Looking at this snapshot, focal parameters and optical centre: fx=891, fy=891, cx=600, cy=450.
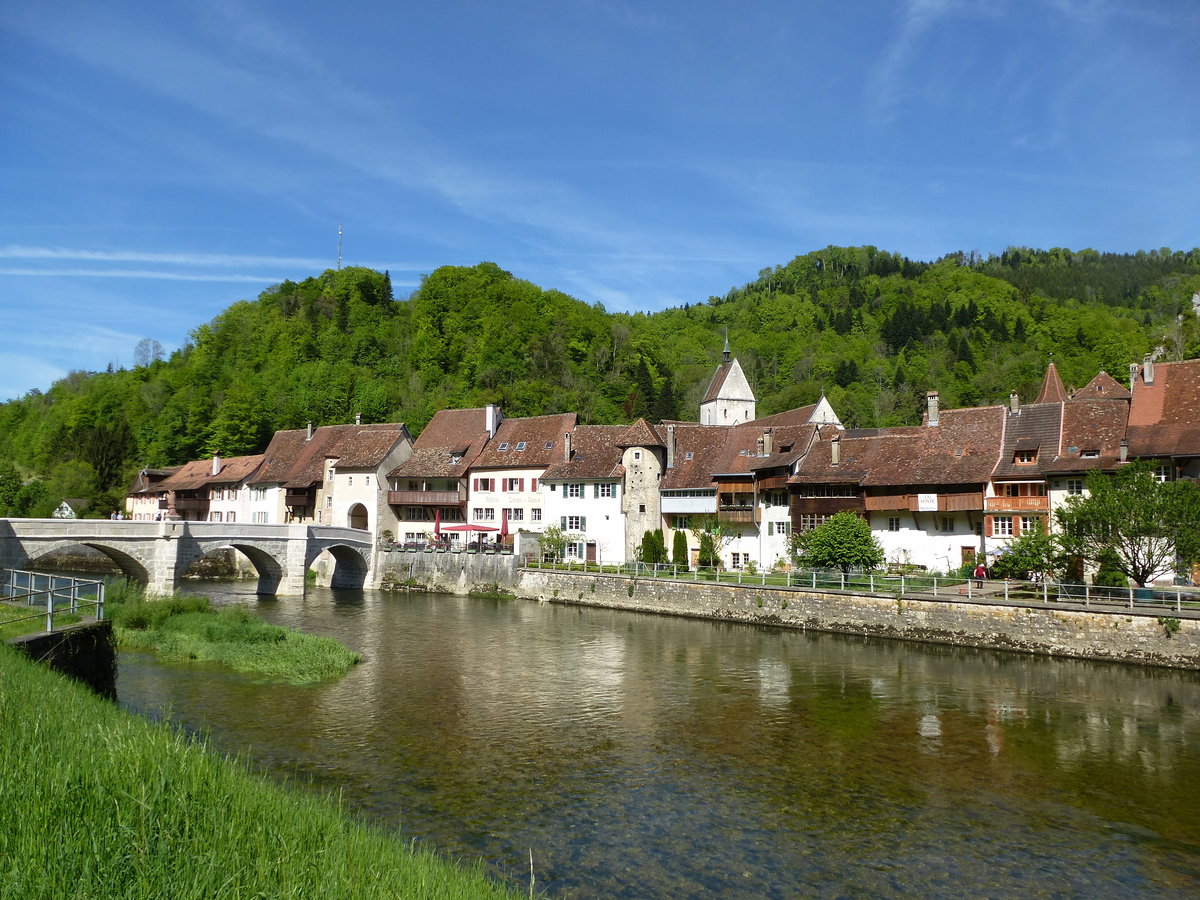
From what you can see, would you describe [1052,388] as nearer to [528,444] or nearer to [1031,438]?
[1031,438]

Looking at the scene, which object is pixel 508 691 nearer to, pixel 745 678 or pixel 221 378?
pixel 745 678

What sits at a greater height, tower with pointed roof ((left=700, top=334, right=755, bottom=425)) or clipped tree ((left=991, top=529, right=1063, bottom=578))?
tower with pointed roof ((left=700, top=334, right=755, bottom=425))

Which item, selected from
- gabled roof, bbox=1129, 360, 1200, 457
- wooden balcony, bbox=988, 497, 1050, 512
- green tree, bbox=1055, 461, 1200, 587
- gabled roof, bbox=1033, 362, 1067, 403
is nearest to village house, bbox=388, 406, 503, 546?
wooden balcony, bbox=988, 497, 1050, 512

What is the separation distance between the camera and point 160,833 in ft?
27.2

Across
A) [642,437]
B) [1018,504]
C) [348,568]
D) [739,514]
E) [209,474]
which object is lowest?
[348,568]

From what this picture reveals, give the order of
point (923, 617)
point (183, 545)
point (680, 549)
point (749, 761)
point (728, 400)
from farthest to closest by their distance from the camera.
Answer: point (728, 400), point (680, 549), point (183, 545), point (923, 617), point (749, 761)

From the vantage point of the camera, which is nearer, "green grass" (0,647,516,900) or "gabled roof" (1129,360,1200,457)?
"green grass" (0,647,516,900)

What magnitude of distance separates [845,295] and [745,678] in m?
114

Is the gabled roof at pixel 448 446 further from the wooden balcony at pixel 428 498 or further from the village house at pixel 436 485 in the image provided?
the wooden balcony at pixel 428 498

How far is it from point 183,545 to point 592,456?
984 inches

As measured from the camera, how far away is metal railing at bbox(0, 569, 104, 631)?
62.4 ft

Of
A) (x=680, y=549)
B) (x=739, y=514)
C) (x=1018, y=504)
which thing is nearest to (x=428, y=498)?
(x=680, y=549)

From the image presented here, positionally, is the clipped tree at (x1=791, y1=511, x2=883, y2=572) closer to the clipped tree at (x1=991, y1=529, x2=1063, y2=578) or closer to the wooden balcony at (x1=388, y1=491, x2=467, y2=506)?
the clipped tree at (x1=991, y1=529, x2=1063, y2=578)

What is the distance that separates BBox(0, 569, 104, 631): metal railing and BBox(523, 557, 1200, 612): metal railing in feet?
89.6
